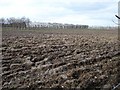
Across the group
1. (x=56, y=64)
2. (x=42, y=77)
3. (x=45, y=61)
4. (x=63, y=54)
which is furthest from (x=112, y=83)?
(x=63, y=54)

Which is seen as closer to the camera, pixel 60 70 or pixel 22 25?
pixel 60 70

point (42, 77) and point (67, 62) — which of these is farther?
point (67, 62)

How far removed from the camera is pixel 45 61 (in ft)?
39.5

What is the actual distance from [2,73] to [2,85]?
Answer: 4.22 ft

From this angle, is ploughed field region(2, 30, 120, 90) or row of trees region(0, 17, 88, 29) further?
row of trees region(0, 17, 88, 29)

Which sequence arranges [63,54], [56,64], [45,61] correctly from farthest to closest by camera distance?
[63,54] → [45,61] → [56,64]

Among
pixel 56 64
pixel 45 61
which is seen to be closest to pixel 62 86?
pixel 56 64

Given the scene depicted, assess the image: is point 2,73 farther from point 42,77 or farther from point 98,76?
point 98,76

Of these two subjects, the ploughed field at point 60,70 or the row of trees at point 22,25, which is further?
the row of trees at point 22,25

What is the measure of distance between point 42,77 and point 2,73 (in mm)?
1765

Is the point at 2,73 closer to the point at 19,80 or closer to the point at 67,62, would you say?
the point at 19,80

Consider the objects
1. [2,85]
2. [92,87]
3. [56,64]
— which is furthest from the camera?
[56,64]

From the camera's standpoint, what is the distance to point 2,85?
9.04 m

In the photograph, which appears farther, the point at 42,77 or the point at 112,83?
the point at 42,77
